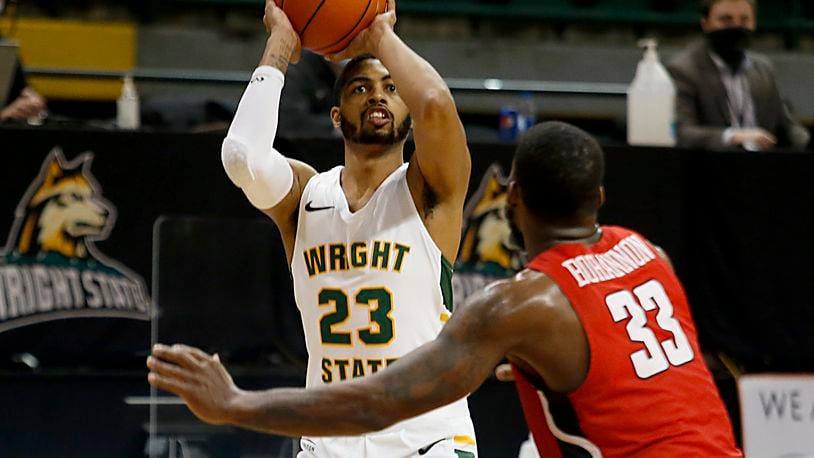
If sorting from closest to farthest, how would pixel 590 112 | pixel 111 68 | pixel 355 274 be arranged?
pixel 355 274
pixel 111 68
pixel 590 112

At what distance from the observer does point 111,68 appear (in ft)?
33.0

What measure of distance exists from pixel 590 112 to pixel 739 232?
4.02 meters

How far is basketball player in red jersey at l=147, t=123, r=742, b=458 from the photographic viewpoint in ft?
9.72

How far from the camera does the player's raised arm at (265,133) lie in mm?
4172

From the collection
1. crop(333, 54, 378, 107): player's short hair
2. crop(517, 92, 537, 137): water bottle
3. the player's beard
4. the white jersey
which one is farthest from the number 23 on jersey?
crop(517, 92, 537, 137): water bottle

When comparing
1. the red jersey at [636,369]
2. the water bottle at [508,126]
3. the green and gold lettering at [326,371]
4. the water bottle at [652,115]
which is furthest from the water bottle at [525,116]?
the red jersey at [636,369]

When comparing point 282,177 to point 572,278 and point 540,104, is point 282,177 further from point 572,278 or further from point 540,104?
point 540,104

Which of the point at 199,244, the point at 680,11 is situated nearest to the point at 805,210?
the point at 199,244

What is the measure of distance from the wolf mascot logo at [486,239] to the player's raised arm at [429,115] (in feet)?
7.53

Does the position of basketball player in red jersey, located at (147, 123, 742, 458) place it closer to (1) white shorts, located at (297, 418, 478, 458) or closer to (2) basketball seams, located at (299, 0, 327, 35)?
(1) white shorts, located at (297, 418, 478, 458)

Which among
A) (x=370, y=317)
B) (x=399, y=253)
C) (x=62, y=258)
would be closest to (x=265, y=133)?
(x=399, y=253)

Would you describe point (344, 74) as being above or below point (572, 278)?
above

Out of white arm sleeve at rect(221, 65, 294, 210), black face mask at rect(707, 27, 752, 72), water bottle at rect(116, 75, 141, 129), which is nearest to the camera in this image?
white arm sleeve at rect(221, 65, 294, 210)

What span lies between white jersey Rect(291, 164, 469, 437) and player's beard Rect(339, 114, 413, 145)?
0.12 m
